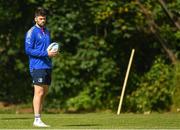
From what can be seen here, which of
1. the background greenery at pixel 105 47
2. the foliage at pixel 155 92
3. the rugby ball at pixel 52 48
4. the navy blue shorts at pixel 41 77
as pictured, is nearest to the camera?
the rugby ball at pixel 52 48

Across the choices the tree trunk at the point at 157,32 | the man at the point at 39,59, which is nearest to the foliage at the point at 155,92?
the tree trunk at the point at 157,32

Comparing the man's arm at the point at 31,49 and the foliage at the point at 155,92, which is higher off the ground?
the man's arm at the point at 31,49

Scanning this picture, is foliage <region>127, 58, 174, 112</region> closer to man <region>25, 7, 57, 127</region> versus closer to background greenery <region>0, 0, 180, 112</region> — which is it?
background greenery <region>0, 0, 180, 112</region>

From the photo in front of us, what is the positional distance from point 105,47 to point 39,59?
10539 mm

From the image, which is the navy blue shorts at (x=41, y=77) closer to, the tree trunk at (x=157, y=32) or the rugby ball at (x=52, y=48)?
the rugby ball at (x=52, y=48)

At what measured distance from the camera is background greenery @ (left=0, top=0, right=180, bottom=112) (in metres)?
22.5

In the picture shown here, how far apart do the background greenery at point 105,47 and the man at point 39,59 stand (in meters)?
9.64

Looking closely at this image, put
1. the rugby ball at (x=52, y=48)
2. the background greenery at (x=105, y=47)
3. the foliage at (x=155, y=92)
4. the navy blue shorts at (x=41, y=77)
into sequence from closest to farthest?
the rugby ball at (x=52, y=48)
the navy blue shorts at (x=41, y=77)
the foliage at (x=155, y=92)
the background greenery at (x=105, y=47)

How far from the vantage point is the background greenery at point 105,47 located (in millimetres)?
22500

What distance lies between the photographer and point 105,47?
22969 millimetres

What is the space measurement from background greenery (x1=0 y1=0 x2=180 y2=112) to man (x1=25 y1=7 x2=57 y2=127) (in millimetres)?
9642

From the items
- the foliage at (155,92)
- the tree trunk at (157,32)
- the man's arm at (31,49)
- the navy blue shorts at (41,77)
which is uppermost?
the man's arm at (31,49)

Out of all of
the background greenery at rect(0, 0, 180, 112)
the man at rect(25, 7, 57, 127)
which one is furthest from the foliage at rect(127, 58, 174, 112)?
the man at rect(25, 7, 57, 127)

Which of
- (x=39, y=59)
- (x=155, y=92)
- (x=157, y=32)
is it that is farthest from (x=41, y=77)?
(x=157, y=32)
